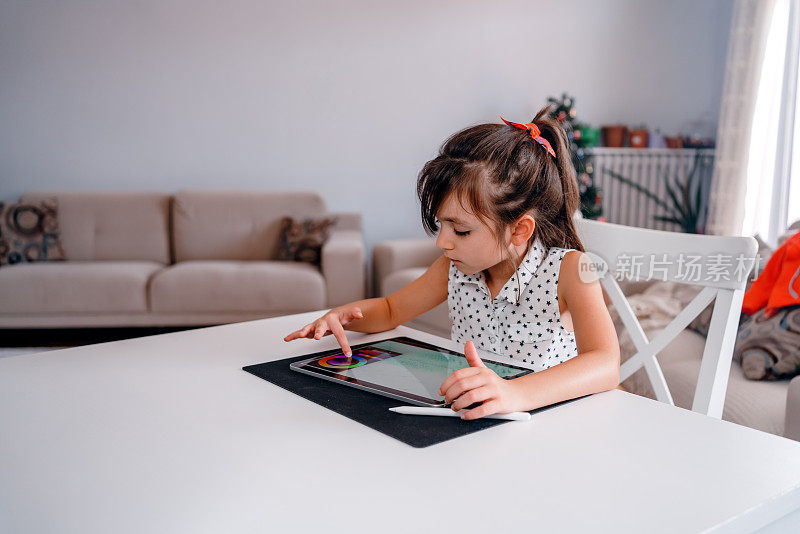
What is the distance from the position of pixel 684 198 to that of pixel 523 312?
3940 millimetres

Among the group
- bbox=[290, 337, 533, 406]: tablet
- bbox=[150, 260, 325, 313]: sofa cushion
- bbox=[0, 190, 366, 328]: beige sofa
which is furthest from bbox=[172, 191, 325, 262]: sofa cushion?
bbox=[290, 337, 533, 406]: tablet

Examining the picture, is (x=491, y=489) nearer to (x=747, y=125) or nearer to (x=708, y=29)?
(x=747, y=125)

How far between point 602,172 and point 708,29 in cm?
148

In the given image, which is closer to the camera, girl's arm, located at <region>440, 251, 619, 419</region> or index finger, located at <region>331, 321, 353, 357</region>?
girl's arm, located at <region>440, 251, 619, 419</region>

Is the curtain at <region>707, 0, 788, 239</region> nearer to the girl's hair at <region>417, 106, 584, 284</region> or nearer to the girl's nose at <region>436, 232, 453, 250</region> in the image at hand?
the girl's hair at <region>417, 106, 584, 284</region>

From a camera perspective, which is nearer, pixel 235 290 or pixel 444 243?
pixel 444 243

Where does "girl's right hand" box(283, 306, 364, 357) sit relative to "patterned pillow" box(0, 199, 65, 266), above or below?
above

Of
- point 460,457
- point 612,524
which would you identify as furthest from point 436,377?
point 612,524

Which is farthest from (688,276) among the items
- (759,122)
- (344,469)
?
(759,122)

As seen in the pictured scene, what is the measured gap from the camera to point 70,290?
338cm

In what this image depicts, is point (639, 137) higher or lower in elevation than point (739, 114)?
lower

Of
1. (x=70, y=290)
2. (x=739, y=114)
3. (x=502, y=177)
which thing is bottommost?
(x=70, y=290)

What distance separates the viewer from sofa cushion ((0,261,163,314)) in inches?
132

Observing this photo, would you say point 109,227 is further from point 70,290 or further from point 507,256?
point 507,256
